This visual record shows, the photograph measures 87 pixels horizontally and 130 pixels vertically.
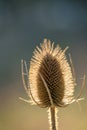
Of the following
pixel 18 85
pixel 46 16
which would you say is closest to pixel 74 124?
pixel 18 85

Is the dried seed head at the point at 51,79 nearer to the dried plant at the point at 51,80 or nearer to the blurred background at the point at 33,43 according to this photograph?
the dried plant at the point at 51,80

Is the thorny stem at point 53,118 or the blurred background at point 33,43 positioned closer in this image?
the thorny stem at point 53,118

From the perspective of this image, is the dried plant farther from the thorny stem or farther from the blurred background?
the blurred background

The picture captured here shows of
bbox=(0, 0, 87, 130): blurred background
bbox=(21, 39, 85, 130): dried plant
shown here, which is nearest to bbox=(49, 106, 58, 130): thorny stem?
bbox=(21, 39, 85, 130): dried plant

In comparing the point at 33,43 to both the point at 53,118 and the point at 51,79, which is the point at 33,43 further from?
the point at 53,118

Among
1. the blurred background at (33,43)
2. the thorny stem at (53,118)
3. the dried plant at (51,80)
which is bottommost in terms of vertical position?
the thorny stem at (53,118)

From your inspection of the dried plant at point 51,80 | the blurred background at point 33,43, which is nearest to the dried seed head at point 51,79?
the dried plant at point 51,80

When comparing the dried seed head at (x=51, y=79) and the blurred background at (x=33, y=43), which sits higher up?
the blurred background at (x=33, y=43)
